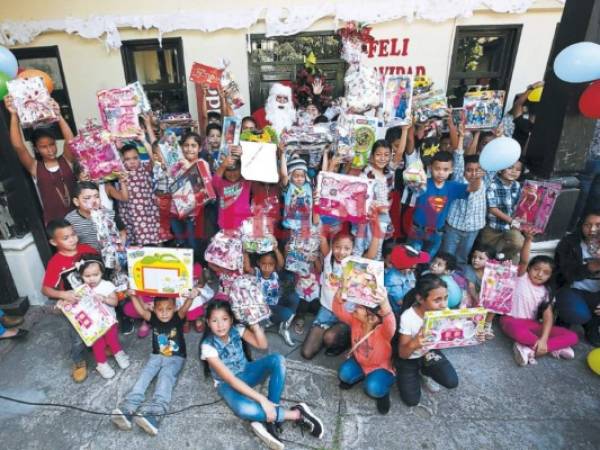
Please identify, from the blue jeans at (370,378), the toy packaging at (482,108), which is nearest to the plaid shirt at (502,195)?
the toy packaging at (482,108)

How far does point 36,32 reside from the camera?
5.25m

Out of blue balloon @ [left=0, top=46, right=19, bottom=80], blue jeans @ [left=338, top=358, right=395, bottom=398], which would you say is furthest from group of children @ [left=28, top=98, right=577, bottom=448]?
blue balloon @ [left=0, top=46, right=19, bottom=80]

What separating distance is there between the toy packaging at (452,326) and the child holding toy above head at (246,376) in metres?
0.94

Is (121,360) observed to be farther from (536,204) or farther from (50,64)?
(50,64)

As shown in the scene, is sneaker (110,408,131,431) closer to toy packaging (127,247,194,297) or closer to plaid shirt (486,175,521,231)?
toy packaging (127,247,194,297)

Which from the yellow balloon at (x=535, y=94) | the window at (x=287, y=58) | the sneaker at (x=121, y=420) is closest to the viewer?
the sneaker at (x=121, y=420)

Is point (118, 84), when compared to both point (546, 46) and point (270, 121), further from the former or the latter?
point (546, 46)

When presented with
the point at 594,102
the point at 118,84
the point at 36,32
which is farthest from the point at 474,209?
the point at 36,32

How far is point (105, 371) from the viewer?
9.36 ft

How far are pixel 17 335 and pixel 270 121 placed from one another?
316 cm

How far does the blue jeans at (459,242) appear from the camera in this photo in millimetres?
3671

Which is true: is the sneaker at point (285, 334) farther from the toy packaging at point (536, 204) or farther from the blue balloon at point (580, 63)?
the blue balloon at point (580, 63)

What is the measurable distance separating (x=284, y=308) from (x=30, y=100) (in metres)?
2.65

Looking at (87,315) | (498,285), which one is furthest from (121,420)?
(498,285)
